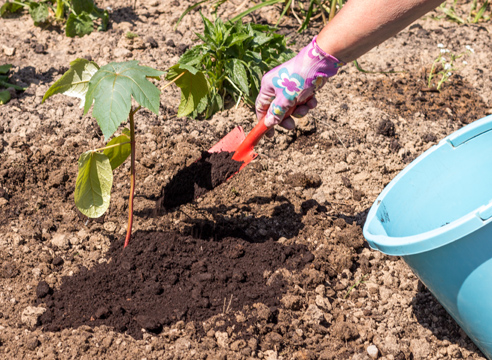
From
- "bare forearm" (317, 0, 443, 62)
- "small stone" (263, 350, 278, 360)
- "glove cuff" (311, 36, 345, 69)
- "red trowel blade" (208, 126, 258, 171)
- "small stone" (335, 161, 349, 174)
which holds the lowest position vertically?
"small stone" (263, 350, 278, 360)

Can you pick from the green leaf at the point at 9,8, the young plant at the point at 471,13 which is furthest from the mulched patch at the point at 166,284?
the young plant at the point at 471,13

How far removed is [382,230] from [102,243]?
4.01 ft

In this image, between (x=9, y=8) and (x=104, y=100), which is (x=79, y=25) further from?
(x=104, y=100)

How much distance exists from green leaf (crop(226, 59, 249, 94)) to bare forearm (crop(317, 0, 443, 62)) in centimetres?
84

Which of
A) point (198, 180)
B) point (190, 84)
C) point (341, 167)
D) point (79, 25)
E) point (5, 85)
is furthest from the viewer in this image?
point (79, 25)

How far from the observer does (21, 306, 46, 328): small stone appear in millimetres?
1790

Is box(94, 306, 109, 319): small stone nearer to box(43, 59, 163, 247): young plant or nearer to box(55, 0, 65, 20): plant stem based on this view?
box(43, 59, 163, 247): young plant

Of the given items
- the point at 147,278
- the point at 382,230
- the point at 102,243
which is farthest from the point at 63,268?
the point at 382,230

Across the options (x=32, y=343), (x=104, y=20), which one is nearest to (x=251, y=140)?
(x=32, y=343)

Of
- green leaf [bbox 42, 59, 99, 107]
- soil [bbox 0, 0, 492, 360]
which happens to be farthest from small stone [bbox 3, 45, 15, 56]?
green leaf [bbox 42, 59, 99, 107]

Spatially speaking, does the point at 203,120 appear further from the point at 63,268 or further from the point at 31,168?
the point at 63,268

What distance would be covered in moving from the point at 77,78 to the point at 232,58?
121 centimetres

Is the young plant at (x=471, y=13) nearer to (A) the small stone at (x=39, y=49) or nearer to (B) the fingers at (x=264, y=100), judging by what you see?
(B) the fingers at (x=264, y=100)

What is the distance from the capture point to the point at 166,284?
1917mm
